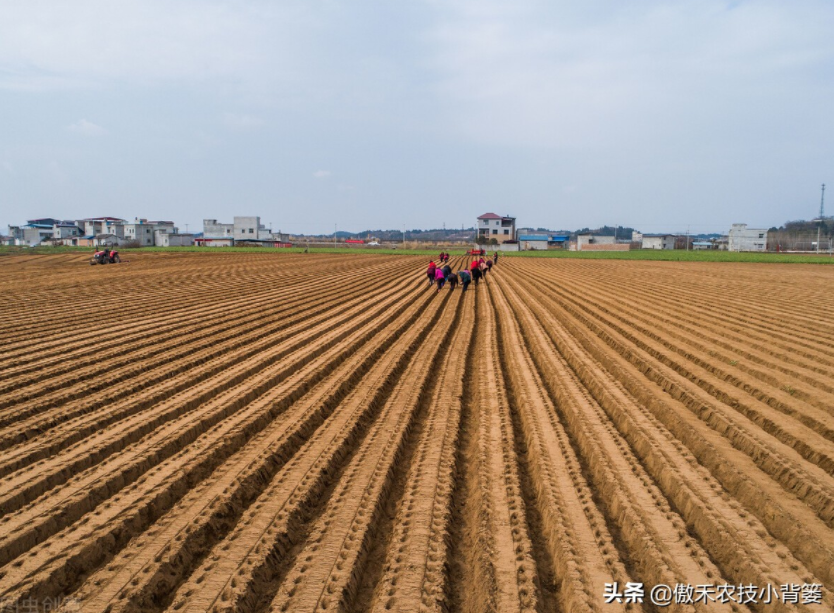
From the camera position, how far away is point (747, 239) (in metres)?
82.8

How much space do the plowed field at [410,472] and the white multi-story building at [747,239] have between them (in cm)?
8522

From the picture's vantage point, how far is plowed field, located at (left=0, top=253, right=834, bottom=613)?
3.12m

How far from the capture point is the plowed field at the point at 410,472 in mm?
3125

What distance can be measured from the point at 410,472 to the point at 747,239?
9498 centimetres

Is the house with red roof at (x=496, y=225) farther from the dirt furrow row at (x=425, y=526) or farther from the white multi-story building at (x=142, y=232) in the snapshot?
the dirt furrow row at (x=425, y=526)

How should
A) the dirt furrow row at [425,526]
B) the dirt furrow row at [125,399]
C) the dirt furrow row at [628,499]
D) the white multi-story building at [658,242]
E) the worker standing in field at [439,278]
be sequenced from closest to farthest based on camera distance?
the dirt furrow row at [425,526] → the dirt furrow row at [628,499] → the dirt furrow row at [125,399] → the worker standing in field at [439,278] → the white multi-story building at [658,242]

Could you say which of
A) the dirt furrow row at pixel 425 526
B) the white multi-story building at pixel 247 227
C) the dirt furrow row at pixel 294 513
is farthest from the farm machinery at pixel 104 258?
the white multi-story building at pixel 247 227

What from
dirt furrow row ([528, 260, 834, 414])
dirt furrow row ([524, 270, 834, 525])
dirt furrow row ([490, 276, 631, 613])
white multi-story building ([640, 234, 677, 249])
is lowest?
dirt furrow row ([490, 276, 631, 613])

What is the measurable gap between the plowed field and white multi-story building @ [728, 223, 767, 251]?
280 feet

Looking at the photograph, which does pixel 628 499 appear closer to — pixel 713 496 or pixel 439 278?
pixel 713 496

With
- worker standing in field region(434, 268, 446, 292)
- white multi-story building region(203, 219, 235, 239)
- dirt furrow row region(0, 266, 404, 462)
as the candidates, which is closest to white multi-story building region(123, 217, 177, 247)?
white multi-story building region(203, 219, 235, 239)

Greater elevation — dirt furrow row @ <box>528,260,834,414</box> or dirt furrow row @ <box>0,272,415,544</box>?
dirt furrow row @ <box>528,260,834,414</box>

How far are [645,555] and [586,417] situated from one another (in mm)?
2556

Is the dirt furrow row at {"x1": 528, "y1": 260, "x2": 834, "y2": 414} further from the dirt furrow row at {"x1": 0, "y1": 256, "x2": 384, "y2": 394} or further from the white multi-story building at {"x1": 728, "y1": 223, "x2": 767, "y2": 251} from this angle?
the white multi-story building at {"x1": 728, "y1": 223, "x2": 767, "y2": 251}
